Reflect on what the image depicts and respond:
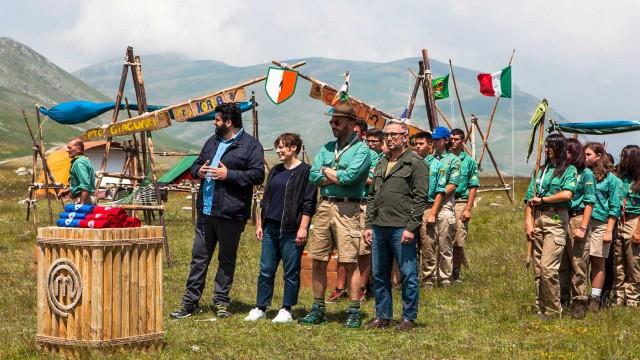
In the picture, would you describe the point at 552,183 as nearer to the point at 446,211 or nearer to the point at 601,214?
the point at 601,214

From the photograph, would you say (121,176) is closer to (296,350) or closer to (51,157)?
(296,350)

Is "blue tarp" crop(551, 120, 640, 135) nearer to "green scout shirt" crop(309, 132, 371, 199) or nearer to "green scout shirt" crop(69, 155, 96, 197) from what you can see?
"green scout shirt" crop(309, 132, 371, 199)

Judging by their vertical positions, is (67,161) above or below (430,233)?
above

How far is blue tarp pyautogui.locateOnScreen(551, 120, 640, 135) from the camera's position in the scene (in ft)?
43.8

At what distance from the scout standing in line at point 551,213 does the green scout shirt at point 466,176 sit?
10.7 feet

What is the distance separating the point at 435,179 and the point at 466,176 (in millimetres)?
1163

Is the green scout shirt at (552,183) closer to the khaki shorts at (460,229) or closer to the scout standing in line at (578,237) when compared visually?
the scout standing in line at (578,237)

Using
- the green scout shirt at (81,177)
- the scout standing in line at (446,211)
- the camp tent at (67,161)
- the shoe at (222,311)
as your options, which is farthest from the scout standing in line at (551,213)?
the camp tent at (67,161)

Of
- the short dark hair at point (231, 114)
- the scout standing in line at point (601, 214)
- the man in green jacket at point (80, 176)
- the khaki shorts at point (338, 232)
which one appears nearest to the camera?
the khaki shorts at point (338, 232)

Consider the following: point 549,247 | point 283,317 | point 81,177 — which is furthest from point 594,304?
point 81,177

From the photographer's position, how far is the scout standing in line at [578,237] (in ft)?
32.9

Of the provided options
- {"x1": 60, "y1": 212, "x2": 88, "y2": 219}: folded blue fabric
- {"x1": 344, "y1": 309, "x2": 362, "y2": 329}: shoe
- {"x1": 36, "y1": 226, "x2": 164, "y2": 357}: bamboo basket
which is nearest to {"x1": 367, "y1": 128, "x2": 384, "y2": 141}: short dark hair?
{"x1": 344, "y1": 309, "x2": 362, "y2": 329}: shoe

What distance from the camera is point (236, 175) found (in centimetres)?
1022

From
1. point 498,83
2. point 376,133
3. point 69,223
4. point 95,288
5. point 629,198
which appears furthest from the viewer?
point 498,83
